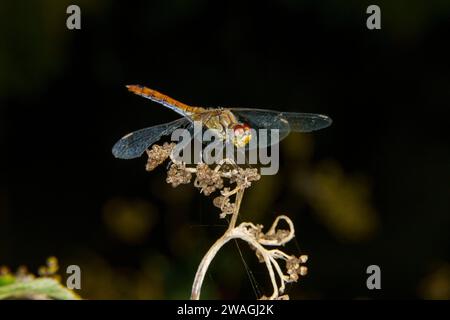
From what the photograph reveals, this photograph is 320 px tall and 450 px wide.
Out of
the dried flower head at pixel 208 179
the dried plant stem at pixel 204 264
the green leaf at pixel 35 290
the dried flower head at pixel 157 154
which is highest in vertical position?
the dried flower head at pixel 157 154

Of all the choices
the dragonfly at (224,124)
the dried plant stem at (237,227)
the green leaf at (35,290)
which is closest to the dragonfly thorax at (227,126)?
the dragonfly at (224,124)

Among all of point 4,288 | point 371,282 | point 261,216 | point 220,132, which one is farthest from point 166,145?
point 371,282

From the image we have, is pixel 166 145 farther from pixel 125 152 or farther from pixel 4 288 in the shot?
pixel 4 288

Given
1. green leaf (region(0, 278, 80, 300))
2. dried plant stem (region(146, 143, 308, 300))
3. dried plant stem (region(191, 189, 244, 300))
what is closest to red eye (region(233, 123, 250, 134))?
dried plant stem (region(146, 143, 308, 300))

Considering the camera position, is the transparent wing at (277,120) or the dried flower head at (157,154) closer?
the dried flower head at (157,154)

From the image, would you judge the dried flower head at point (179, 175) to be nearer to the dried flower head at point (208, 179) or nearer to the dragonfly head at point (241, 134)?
the dried flower head at point (208, 179)

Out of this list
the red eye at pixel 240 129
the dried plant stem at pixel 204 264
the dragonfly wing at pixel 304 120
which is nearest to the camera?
the dried plant stem at pixel 204 264

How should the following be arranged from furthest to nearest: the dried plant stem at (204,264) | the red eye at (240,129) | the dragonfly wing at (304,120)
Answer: the dragonfly wing at (304,120)
the red eye at (240,129)
the dried plant stem at (204,264)

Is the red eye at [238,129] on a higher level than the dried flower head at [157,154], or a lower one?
higher
